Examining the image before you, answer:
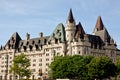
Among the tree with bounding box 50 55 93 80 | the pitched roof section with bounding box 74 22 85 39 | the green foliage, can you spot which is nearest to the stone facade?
the pitched roof section with bounding box 74 22 85 39

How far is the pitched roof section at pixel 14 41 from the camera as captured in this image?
14971 cm

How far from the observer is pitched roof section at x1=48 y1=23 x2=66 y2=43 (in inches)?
5116

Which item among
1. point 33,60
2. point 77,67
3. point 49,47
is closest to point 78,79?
point 77,67

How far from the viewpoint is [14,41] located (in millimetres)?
150625

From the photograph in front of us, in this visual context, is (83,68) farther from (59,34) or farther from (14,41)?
(14,41)

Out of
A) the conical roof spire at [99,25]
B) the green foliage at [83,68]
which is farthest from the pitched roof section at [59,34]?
the green foliage at [83,68]

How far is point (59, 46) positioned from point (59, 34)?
6.62 meters

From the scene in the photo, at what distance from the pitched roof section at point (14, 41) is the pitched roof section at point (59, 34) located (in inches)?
905

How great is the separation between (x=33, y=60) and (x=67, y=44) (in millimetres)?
22465

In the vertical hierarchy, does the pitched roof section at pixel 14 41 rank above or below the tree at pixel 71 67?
above

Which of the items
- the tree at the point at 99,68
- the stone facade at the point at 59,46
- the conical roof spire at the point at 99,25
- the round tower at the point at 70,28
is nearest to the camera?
the tree at the point at 99,68

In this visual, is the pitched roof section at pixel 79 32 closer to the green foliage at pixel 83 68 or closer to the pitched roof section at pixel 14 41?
the green foliage at pixel 83 68

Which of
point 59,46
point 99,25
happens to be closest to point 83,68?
point 59,46

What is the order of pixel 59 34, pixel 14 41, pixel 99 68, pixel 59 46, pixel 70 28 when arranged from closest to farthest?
1. pixel 99 68
2. pixel 70 28
3. pixel 59 46
4. pixel 59 34
5. pixel 14 41
